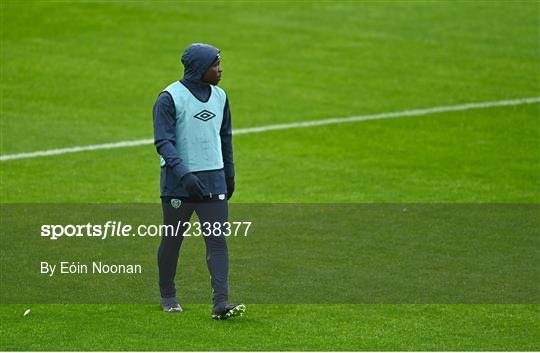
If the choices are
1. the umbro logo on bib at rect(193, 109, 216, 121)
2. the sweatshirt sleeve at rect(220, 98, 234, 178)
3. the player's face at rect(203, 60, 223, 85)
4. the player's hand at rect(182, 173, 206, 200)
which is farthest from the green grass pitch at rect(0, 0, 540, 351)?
the player's face at rect(203, 60, 223, 85)

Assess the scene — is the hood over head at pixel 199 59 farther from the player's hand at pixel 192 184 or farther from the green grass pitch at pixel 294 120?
the green grass pitch at pixel 294 120

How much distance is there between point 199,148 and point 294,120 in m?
10.7

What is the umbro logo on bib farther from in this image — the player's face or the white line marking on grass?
the white line marking on grass

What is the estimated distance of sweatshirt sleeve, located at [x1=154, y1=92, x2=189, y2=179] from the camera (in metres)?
10.5

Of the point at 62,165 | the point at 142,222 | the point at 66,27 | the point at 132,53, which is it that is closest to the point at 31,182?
the point at 62,165

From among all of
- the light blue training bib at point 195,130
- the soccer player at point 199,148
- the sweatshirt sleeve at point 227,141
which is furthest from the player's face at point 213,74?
the sweatshirt sleeve at point 227,141

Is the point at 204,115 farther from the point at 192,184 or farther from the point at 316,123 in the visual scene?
the point at 316,123

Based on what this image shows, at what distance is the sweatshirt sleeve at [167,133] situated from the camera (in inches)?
413

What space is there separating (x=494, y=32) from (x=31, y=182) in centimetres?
1445

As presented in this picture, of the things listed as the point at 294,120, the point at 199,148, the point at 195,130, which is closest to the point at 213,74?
the point at 195,130

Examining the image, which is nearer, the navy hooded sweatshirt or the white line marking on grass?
the navy hooded sweatshirt

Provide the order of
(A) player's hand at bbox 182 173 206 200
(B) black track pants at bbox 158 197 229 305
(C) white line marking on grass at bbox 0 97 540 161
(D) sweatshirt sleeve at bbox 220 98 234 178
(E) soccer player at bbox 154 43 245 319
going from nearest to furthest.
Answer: (A) player's hand at bbox 182 173 206 200 → (E) soccer player at bbox 154 43 245 319 → (B) black track pants at bbox 158 197 229 305 → (D) sweatshirt sleeve at bbox 220 98 234 178 → (C) white line marking on grass at bbox 0 97 540 161

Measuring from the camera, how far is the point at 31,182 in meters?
17.3

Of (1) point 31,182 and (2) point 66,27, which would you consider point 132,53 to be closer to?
(2) point 66,27
